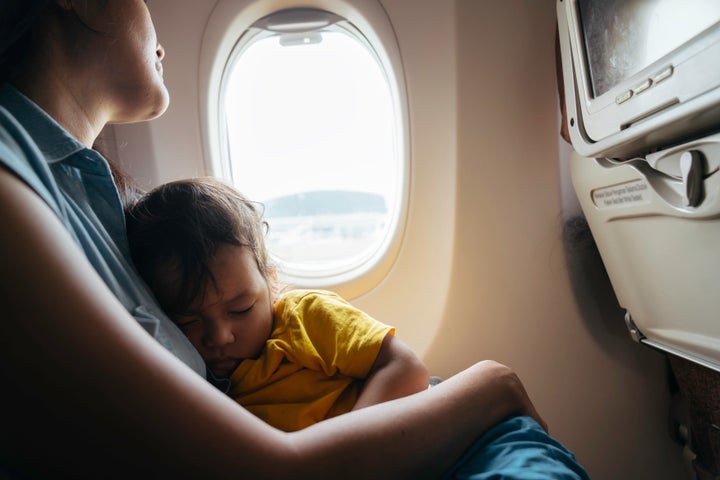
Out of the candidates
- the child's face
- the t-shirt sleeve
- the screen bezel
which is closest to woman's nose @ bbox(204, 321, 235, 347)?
the child's face

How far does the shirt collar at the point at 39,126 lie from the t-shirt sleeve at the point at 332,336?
1.65 feet

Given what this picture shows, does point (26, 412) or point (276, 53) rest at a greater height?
point (276, 53)

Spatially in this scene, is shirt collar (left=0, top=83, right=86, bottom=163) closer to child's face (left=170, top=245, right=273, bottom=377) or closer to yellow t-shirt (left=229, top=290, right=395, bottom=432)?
child's face (left=170, top=245, right=273, bottom=377)

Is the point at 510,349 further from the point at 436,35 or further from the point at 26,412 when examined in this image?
the point at 26,412

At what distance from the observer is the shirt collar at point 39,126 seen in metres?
0.64

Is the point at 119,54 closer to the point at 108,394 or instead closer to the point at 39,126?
the point at 39,126

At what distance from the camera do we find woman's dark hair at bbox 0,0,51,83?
696 millimetres

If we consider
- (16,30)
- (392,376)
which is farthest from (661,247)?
(16,30)

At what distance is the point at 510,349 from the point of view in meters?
1.50

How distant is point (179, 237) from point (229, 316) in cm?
18

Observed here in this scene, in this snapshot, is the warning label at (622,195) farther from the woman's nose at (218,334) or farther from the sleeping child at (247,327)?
the woman's nose at (218,334)

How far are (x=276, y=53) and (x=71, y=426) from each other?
1.49 m

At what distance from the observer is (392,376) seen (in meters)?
0.82

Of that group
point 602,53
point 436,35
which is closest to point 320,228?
point 436,35
